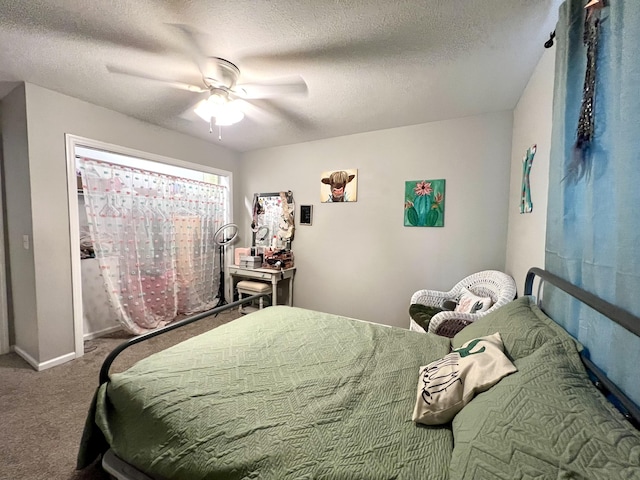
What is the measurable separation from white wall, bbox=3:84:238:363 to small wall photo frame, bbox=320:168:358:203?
2303mm

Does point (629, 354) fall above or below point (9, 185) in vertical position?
below

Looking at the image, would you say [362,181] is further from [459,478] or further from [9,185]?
[9,185]

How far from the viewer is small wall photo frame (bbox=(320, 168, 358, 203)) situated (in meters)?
3.04

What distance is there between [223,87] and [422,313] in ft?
7.99

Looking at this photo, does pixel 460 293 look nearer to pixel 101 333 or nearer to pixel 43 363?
pixel 43 363

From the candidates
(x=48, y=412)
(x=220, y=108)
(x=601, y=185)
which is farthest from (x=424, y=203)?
(x=48, y=412)

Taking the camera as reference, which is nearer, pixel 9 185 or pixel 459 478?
pixel 459 478

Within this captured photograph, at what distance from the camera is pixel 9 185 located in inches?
88.7

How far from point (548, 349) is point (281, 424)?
974mm

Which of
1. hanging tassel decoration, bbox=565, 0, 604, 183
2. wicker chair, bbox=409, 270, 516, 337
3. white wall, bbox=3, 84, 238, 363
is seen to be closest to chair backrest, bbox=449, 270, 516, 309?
wicker chair, bbox=409, 270, 516, 337

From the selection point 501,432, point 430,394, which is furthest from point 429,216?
point 501,432

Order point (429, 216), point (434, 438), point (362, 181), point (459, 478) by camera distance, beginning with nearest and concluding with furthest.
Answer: point (459, 478), point (434, 438), point (429, 216), point (362, 181)

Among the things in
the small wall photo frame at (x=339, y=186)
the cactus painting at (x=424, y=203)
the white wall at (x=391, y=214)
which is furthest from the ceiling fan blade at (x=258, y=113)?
the cactus painting at (x=424, y=203)

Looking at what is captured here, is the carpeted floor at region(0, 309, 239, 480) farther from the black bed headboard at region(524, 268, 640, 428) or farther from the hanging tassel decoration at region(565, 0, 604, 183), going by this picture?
the hanging tassel decoration at region(565, 0, 604, 183)
